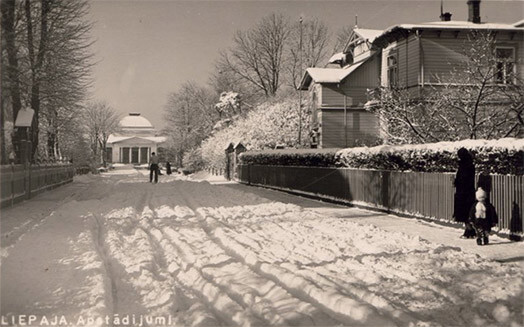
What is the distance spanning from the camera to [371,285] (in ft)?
19.1

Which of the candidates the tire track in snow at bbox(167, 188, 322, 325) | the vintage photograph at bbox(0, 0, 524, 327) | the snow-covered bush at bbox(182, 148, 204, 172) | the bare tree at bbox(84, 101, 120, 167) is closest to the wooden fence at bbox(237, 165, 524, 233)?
the vintage photograph at bbox(0, 0, 524, 327)

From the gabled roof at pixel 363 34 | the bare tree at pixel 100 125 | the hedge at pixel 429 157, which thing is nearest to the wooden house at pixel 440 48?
the gabled roof at pixel 363 34

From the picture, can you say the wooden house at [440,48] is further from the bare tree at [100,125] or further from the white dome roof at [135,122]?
the white dome roof at [135,122]

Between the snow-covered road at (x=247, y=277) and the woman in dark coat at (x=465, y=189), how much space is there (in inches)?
27.3

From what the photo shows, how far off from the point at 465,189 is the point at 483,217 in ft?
2.86

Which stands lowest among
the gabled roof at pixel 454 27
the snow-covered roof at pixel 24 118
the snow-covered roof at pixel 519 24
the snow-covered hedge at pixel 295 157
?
the snow-covered hedge at pixel 295 157

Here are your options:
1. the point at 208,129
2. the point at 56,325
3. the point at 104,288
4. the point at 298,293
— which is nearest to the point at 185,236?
the point at 104,288

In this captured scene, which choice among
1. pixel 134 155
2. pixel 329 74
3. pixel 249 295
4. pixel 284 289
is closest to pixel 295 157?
pixel 284 289

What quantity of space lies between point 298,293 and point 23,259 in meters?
4.21

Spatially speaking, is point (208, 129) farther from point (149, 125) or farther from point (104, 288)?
point (149, 125)

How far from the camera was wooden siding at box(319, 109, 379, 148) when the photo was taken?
122ft

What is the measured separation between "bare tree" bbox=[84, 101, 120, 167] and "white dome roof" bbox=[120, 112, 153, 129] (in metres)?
30.8

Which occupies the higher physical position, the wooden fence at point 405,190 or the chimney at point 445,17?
the chimney at point 445,17

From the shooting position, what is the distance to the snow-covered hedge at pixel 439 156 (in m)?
9.08
